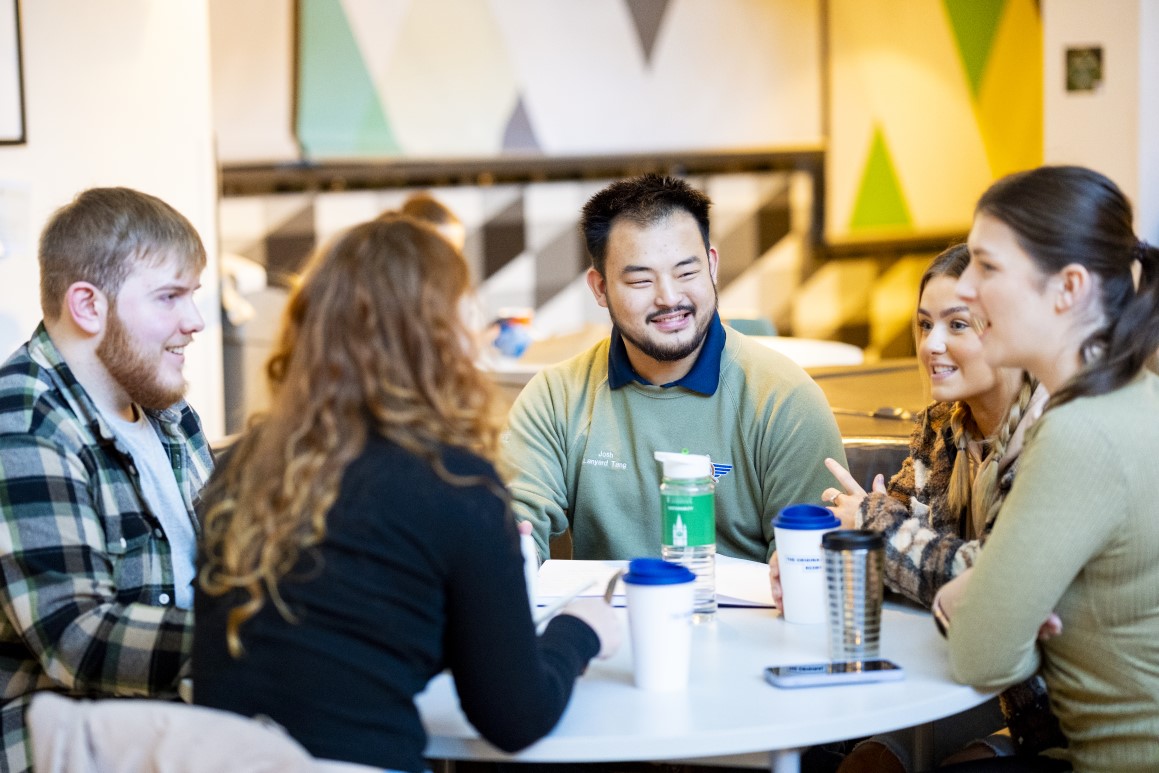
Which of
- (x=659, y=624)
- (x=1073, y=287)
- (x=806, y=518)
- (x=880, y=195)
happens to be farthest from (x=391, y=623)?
(x=880, y=195)

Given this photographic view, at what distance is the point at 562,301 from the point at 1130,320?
14.2ft

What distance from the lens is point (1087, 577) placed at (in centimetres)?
138

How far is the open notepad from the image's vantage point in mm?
1709

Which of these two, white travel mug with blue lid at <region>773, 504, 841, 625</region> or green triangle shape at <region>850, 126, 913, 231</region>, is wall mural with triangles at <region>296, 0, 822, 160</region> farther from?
white travel mug with blue lid at <region>773, 504, 841, 625</region>

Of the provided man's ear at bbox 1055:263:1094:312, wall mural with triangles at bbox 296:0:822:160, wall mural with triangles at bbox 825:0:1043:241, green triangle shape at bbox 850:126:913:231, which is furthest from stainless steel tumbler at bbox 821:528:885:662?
green triangle shape at bbox 850:126:913:231

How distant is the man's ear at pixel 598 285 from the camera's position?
92.5 inches

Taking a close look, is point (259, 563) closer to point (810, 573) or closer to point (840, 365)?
point (810, 573)

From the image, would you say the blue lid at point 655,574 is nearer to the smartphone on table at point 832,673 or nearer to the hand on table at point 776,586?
the smartphone on table at point 832,673

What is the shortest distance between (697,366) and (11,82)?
7.81 ft

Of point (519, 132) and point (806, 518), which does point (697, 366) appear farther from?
point (519, 132)

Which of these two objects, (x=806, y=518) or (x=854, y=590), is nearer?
(x=854, y=590)

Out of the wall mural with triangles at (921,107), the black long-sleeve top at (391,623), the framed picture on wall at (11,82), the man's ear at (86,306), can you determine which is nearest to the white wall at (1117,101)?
the wall mural with triangles at (921,107)

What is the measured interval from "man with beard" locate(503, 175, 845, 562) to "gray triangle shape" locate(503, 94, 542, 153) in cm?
340

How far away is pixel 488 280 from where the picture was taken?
5566mm
